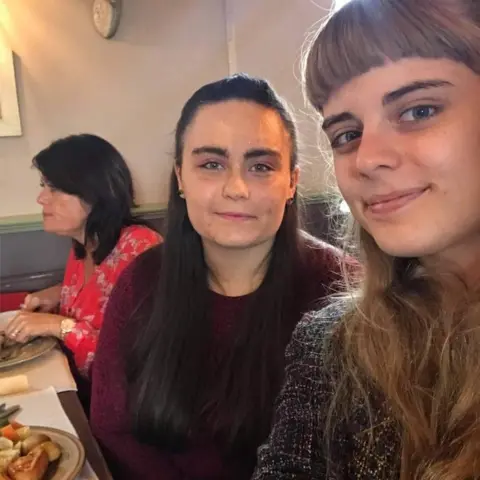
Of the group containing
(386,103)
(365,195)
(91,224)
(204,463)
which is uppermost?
(386,103)

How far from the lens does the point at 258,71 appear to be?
99.7 inches

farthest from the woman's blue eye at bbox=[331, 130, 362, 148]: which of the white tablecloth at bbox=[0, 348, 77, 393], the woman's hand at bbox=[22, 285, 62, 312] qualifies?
the woman's hand at bbox=[22, 285, 62, 312]

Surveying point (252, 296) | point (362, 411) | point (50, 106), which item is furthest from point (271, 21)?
point (362, 411)

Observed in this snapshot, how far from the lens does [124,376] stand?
4.49 ft

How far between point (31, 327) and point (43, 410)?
460mm

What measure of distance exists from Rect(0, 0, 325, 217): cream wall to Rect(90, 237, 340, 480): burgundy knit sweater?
965 millimetres

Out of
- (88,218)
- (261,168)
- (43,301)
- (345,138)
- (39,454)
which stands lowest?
(43,301)

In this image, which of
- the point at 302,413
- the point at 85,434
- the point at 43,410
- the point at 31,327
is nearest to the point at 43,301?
the point at 31,327

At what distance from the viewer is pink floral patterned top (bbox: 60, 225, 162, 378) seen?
1697 millimetres

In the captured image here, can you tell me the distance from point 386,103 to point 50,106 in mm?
1943

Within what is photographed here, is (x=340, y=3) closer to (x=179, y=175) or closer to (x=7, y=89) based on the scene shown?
(x=179, y=175)

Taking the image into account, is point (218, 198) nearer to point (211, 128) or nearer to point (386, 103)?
point (211, 128)

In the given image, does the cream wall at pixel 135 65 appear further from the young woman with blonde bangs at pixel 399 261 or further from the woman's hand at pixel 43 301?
the young woman with blonde bangs at pixel 399 261

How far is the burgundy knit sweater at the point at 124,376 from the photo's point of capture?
126 cm
